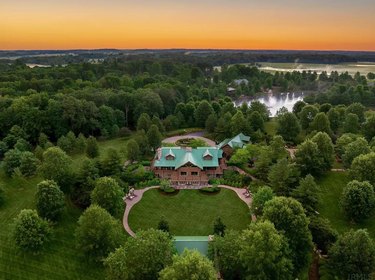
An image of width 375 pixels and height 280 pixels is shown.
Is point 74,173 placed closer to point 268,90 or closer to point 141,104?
point 141,104

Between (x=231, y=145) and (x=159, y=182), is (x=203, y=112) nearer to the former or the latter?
(x=231, y=145)

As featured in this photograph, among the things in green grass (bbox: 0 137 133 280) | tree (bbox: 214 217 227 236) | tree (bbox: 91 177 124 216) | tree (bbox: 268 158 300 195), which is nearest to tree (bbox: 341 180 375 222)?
tree (bbox: 268 158 300 195)

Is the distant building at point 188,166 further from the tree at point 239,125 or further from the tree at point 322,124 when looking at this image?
the tree at point 322,124

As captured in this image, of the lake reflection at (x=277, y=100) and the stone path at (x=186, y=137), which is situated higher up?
the lake reflection at (x=277, y=100)

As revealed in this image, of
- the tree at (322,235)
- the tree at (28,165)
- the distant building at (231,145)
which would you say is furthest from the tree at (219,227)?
the tree at (28,165)

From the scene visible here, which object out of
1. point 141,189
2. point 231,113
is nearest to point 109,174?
point 141,189

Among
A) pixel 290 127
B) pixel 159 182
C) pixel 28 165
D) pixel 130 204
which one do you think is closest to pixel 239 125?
pixel 290 127
